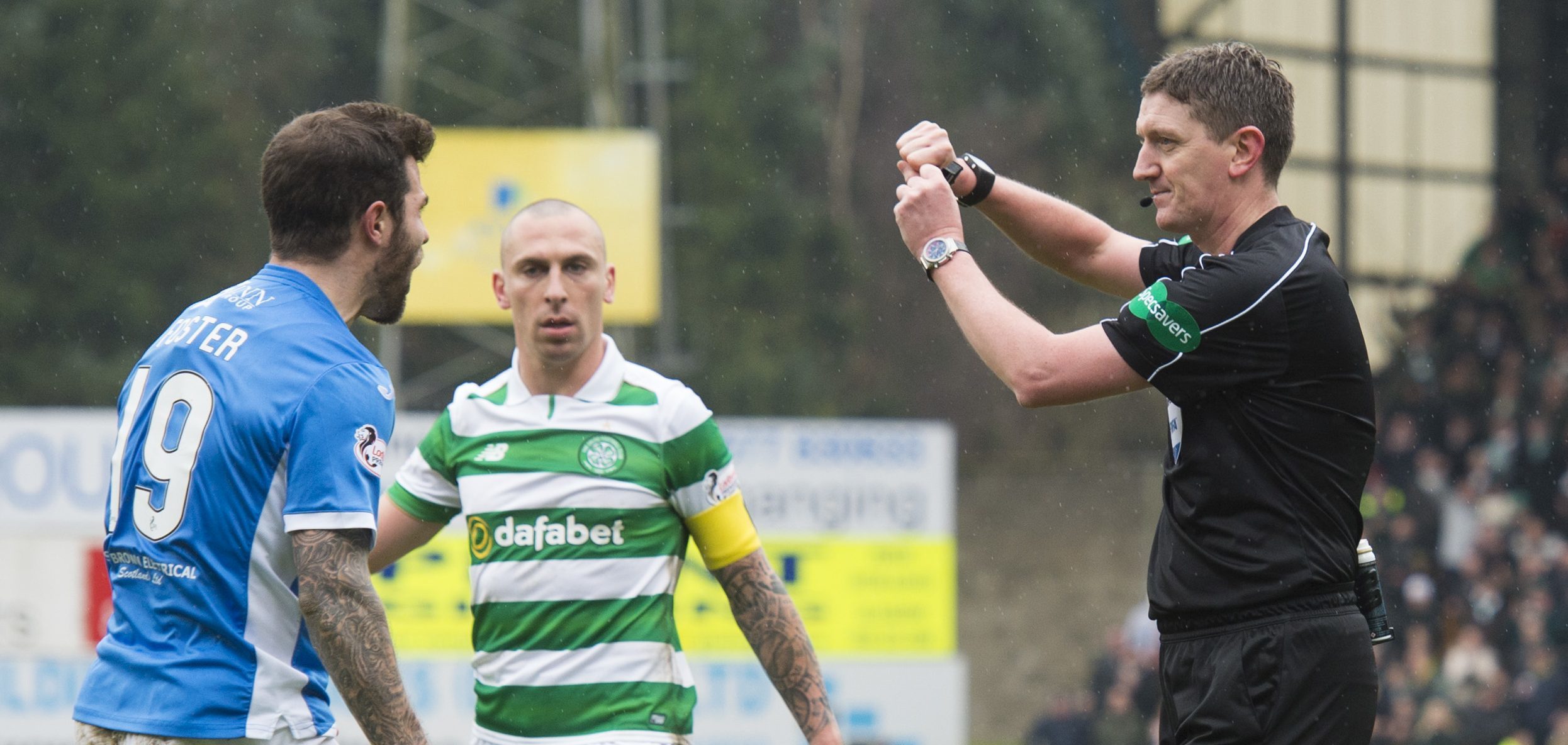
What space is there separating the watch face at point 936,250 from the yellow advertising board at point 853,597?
679cm

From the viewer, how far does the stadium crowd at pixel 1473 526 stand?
11.6 metres

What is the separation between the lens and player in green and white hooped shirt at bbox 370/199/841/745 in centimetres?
400

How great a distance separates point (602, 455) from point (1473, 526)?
424 inches

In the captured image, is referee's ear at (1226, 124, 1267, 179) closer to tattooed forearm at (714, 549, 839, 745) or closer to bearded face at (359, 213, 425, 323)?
tattooed forearm at (714, 549, 839, 745)

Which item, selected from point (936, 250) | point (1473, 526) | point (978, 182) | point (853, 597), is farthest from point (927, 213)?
point (1473, 526)

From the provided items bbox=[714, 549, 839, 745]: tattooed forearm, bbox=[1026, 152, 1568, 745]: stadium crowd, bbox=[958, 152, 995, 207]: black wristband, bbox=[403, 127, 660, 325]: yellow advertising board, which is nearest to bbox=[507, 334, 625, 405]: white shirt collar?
bbox=[714, 549, 839, 745]: tattooed forearm

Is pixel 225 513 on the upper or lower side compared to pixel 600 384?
lower

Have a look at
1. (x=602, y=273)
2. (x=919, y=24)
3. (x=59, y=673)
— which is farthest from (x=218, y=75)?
(x=602, y=273)

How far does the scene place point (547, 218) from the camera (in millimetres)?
4293

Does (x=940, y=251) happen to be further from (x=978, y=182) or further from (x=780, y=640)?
(x=780, y=640)

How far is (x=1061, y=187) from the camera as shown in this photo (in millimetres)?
26672

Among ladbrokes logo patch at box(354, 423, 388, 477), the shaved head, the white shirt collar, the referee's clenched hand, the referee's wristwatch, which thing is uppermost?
the shaved head

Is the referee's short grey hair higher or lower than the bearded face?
higher

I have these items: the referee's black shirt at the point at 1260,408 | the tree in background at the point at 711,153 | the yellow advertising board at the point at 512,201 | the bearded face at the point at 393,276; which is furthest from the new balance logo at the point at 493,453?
the tree in background at the point at 711,153
